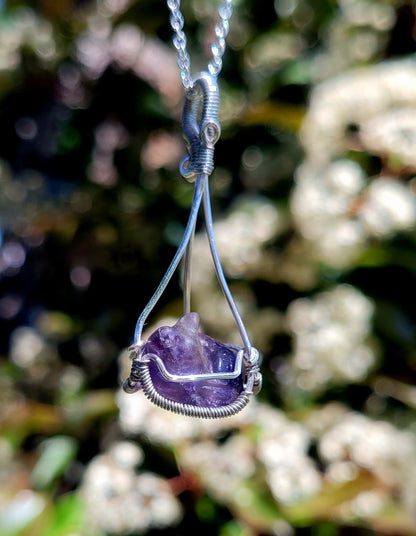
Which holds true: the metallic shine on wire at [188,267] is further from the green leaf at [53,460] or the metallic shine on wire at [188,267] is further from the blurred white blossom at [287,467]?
the green leaf at [53,460]

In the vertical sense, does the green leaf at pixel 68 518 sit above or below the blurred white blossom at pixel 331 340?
below

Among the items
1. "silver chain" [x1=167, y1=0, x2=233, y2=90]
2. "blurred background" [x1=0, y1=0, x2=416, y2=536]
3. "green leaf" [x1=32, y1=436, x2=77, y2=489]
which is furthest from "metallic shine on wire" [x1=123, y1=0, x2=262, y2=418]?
"green leaf" [x1=32, y1=436, x2=77, y2=489]

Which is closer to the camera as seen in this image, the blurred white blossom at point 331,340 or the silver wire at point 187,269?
the silver wire at point 187,269

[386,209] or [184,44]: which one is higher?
[184,44]

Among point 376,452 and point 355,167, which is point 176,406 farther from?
point 355,167

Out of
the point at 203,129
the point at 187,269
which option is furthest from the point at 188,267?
the point at 203,129

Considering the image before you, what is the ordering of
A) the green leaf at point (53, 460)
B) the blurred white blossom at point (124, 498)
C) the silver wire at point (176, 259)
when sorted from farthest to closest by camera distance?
the green leaf at point (53, 460), the blurred white blossom at point (124, 498), the silver wire at point (176, 259)

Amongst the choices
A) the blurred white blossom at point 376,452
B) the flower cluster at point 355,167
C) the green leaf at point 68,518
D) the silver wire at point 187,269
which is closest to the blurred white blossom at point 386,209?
the flower cluster at point 355,167

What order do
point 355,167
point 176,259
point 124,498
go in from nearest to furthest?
1. point 176,259
2. point 124,498
3. point 355,167
